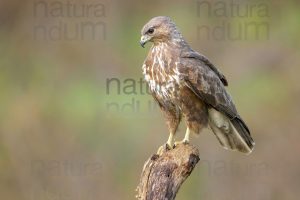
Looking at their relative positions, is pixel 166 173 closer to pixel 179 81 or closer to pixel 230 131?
pixel 179 81

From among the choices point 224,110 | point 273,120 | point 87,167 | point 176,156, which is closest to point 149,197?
point 176,156

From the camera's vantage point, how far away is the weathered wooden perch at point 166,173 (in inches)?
307

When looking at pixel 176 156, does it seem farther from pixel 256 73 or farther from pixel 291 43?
pixel 291 43

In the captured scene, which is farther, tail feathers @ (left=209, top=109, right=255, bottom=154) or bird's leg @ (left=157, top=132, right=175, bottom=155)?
tail feathers @ (left=209, top=109, right=255, bottom=154)

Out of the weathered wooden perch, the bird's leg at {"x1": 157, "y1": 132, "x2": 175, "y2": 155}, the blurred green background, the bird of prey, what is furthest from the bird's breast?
the blurred green background

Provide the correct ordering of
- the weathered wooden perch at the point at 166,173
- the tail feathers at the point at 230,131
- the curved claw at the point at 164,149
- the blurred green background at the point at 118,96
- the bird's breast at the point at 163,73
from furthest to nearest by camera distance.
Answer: the blurred green background at the point at 118,96 → the tail feathers at the point at 230,131 → the bird's breast at the point at 163,73 → the curved claw at the point at 164,149 → the weathered wooden perch at the point at 166,173

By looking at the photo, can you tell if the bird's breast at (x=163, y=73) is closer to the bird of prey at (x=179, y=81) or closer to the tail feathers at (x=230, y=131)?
the bird of prey at (x=179, y=81)

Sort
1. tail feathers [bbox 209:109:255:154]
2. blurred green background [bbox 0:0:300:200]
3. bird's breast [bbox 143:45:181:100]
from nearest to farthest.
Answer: bird's breast [bbox 143:45:181:100]
tail feathers [bbox 209:109:255:154]
blurred green background [bbox 0:0:300:200]

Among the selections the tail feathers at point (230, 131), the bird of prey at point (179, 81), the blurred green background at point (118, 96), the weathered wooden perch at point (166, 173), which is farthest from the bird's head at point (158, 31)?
the blurred green background at point (118, 96)

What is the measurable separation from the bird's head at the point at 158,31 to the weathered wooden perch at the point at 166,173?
86 centimetres

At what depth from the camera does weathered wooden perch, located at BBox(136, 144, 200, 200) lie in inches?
307

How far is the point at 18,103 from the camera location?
13570 mm

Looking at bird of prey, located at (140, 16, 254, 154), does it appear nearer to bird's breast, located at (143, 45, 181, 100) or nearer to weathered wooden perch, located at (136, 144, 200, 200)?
bird's breast, located at (143, 45, 181, 100)

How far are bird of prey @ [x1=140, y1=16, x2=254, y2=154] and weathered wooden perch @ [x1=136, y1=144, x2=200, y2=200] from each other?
1.29 ft
